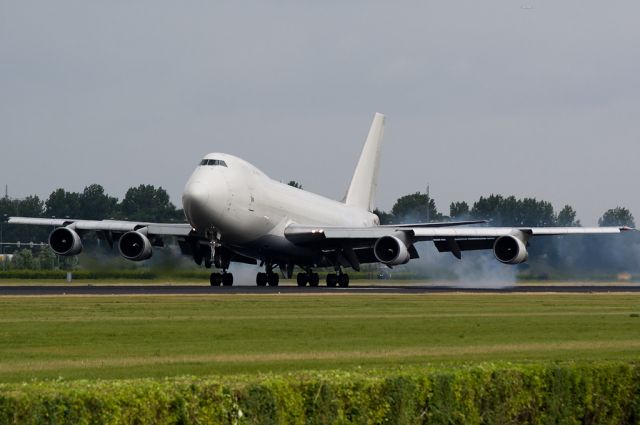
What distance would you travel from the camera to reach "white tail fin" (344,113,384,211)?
8953cm

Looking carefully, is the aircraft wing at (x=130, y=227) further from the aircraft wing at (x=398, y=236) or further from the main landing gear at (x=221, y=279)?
the aircraft wing at (x=398, y=236)

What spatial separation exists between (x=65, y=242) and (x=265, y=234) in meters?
10.6

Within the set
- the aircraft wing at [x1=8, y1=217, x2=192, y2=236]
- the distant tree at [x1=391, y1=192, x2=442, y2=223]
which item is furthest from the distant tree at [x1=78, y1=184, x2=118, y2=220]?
the aircraft wing at [x1=8, y1=217, x2=192, y2=236]

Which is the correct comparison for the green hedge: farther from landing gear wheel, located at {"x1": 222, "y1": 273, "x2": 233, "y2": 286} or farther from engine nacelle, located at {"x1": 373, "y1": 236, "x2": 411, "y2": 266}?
landing gear wheel, located at {"x1": 222, "y1": 273, "x2": 233, "y2": 286}

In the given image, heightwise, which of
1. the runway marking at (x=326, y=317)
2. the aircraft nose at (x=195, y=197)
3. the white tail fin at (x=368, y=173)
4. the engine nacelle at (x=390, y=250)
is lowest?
the runway marking at (x=326, y=317)

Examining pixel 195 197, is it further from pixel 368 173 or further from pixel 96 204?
pixel 96 204

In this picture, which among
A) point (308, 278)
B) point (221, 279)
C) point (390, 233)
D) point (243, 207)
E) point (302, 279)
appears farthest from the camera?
point (302, 279)

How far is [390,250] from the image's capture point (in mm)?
68938

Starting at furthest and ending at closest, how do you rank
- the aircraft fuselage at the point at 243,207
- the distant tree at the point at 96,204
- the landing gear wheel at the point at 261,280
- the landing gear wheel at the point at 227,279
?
1. the distant tree at the point at 96,204
2. the landing gear wheel at the point at 261,280
3. the landing gear wheel at the point at 227,279
4. the aircraft fuselage at the point at 243,207

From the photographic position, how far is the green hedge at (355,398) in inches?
502

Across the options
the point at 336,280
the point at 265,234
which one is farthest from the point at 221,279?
the point at 336,280

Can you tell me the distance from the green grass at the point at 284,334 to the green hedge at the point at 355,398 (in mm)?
2140

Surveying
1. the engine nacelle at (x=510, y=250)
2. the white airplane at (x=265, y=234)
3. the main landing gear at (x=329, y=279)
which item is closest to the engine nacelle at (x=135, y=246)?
the white airplane at (x=265, y=234)

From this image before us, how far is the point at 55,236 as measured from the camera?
68938 mm
